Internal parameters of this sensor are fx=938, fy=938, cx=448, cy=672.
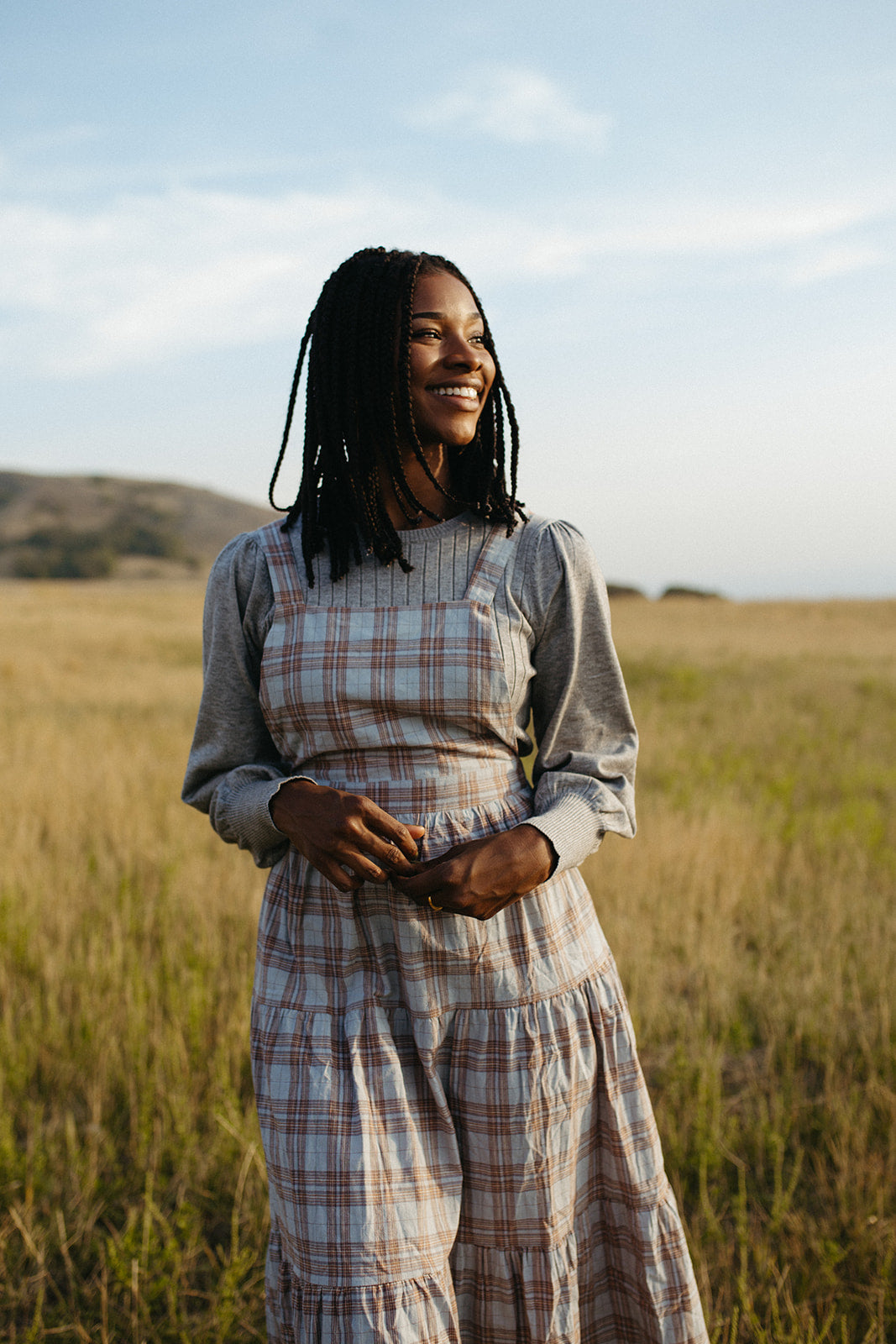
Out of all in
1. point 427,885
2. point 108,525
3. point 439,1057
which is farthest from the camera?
point 108,525

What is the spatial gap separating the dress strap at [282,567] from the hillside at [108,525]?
7768 centimetres

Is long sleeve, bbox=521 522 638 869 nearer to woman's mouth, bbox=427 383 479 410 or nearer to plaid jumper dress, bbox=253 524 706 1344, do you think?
plaid jumper dress, bbox=253 524 706 1344

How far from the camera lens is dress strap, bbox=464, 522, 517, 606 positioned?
160 cm

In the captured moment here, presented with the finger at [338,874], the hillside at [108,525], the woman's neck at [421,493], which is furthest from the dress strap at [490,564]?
the hillside at [108,525]

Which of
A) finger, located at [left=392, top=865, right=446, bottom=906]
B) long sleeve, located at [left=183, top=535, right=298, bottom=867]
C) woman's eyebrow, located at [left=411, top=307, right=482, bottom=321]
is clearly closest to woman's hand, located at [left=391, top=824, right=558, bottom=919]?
finger, located at [left=392, top=865, right=446, bottom=906]

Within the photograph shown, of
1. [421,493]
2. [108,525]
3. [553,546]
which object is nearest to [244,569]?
[421,493]

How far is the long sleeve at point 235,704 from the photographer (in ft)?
5.53

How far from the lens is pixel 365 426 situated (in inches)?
66.9

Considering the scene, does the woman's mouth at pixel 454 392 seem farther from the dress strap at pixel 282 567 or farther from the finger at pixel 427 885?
the finger at pixel 427 885

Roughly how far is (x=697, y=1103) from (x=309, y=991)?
1.84m

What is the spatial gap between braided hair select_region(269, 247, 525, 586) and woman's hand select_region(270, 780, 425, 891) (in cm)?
41

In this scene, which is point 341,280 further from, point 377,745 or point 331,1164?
point 331,1164

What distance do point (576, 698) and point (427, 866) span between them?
17.9 inches

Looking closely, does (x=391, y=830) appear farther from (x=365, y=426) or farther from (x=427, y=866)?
(x=365, y=426)
